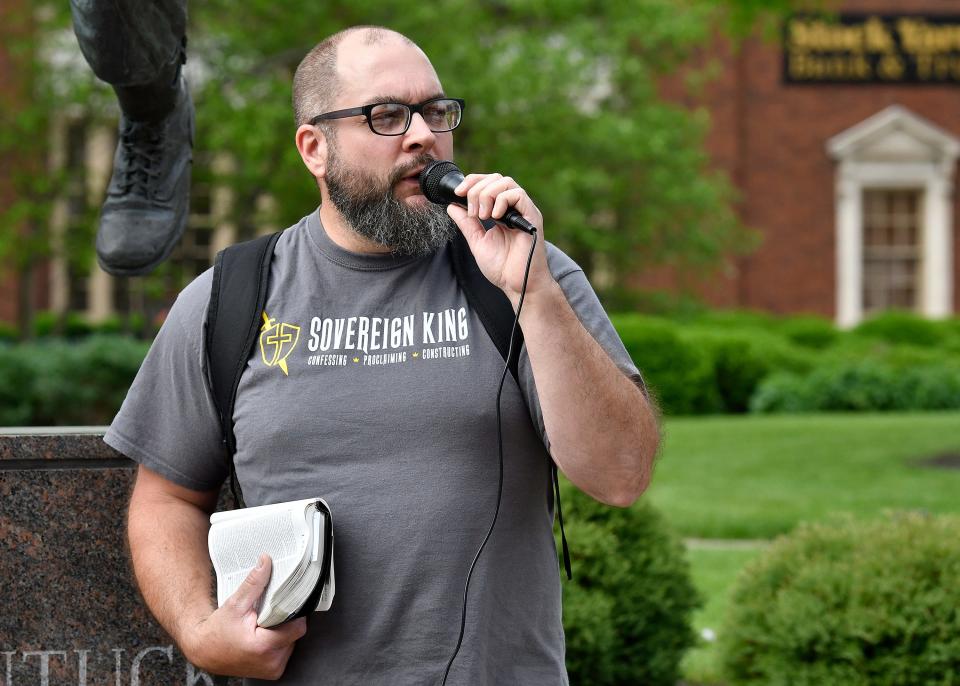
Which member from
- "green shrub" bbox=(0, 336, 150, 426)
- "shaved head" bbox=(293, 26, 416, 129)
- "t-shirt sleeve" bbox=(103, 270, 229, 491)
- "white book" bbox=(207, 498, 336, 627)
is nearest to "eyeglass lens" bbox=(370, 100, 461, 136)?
"shaved head" bbox=(293, 26, 416, 129)

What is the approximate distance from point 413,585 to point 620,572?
2538 millimetres

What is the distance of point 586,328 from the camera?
250cm

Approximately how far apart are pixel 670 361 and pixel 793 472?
623 cm

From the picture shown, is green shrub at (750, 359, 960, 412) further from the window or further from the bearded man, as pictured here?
the bearded man

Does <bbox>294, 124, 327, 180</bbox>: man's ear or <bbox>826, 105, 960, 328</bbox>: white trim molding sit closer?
<bbox>294, 124, 327, 180</bbox>: man's ear

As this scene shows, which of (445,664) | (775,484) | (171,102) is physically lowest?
(775,484)

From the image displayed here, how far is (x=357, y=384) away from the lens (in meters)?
2.59

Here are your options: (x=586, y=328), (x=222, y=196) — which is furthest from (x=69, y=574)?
(x=222, y=196)

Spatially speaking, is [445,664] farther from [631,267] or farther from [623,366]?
[631,267]

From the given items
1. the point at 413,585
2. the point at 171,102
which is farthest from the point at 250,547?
the point at 171,102

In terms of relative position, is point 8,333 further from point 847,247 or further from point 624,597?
point 624,597

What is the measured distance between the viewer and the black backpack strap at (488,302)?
2561mm

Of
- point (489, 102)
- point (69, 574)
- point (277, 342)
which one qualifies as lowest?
point (69, 574)

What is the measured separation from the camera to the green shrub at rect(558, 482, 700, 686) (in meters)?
4.91
